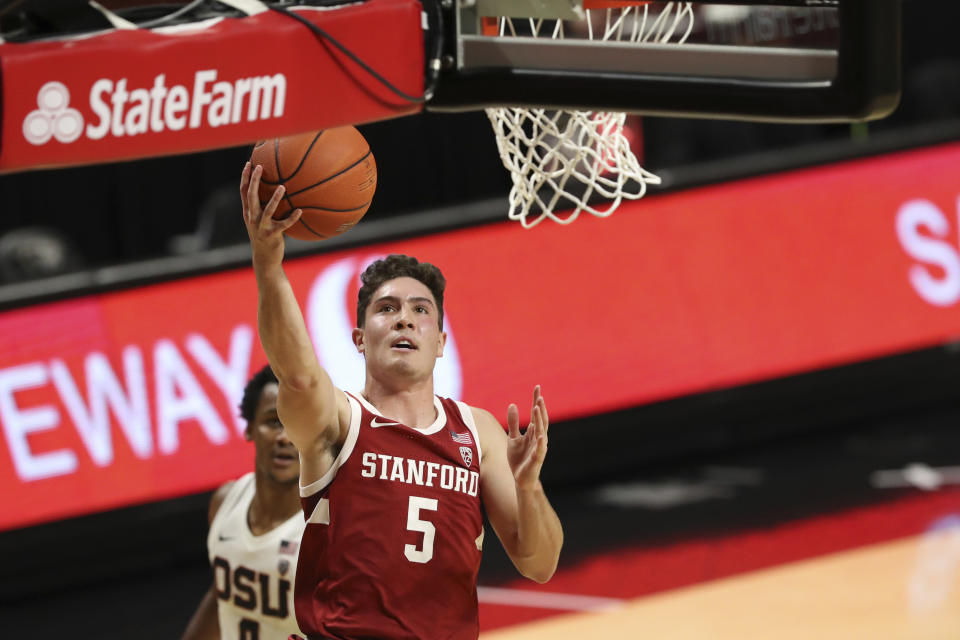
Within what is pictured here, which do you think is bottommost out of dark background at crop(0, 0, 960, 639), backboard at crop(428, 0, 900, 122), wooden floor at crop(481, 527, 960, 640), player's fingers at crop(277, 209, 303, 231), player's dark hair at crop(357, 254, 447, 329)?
wooden floor at crop(481, 527, 960, 640)

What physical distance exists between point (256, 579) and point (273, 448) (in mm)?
425

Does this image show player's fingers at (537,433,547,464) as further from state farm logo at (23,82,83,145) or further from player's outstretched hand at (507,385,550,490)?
state farm logo at (23,82,83,145)

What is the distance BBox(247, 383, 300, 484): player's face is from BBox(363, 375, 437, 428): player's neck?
939 mm

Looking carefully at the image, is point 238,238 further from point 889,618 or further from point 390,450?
point 390,450

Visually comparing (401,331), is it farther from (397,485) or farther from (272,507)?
(272,507)

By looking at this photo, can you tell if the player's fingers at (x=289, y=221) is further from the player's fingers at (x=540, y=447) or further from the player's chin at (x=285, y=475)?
the player's chin at (x=285, y=475)

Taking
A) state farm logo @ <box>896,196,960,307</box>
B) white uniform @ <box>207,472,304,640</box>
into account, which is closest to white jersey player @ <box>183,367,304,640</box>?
white uniform @ <box>207,472,304,640</box>

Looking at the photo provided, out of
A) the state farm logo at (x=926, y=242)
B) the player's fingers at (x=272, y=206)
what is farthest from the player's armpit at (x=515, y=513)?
the state farm logo at (x=926, y=242)

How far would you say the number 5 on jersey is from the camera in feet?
12.0

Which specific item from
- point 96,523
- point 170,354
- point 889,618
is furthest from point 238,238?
point 889,618

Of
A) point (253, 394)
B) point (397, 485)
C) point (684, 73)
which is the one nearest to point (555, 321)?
point (253, 394)

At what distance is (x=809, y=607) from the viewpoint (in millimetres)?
6594

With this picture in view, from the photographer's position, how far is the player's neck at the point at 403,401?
12.5 feet

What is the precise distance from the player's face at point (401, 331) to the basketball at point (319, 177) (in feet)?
1.16
